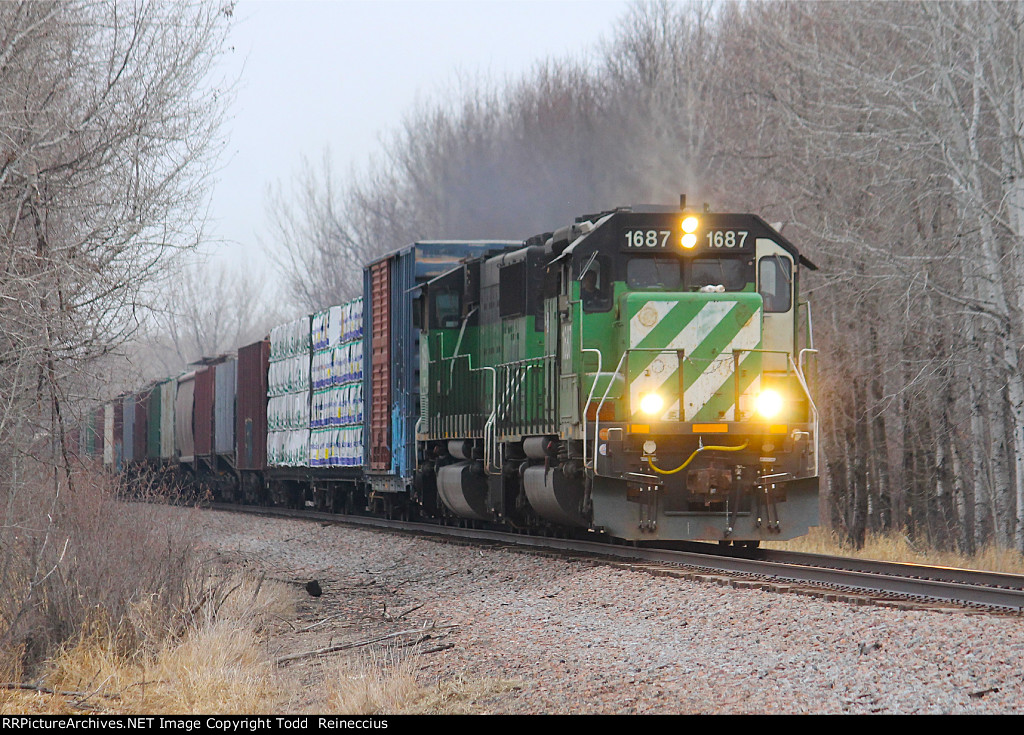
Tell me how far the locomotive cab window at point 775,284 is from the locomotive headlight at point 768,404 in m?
0.88

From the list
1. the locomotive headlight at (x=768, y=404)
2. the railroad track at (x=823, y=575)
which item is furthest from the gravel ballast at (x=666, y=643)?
the locomotive headlight at (x=768, y=404)

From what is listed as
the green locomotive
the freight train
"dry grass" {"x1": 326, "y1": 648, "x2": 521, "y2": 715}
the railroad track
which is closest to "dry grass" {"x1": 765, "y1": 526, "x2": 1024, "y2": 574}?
the railroad track

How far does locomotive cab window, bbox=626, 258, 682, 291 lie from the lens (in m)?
12.1

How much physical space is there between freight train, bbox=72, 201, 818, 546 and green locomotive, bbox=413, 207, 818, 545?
2 centimetres

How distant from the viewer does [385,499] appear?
2022cm

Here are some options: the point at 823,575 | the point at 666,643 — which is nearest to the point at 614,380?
the point at 823,575

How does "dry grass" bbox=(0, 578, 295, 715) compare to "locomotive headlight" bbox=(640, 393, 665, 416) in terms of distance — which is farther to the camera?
"locomotive headlight" bbox=(640, 393, 665, 416)

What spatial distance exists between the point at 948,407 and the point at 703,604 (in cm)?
1073

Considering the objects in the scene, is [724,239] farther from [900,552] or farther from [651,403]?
[900,552]

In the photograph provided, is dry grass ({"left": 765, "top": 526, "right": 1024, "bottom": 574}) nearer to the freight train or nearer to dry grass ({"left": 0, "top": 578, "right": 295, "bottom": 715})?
the freight train

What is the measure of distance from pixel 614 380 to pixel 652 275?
3.80 feet

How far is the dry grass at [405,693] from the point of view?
6508 mm

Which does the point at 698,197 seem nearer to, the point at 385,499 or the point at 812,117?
the point at 812,117
